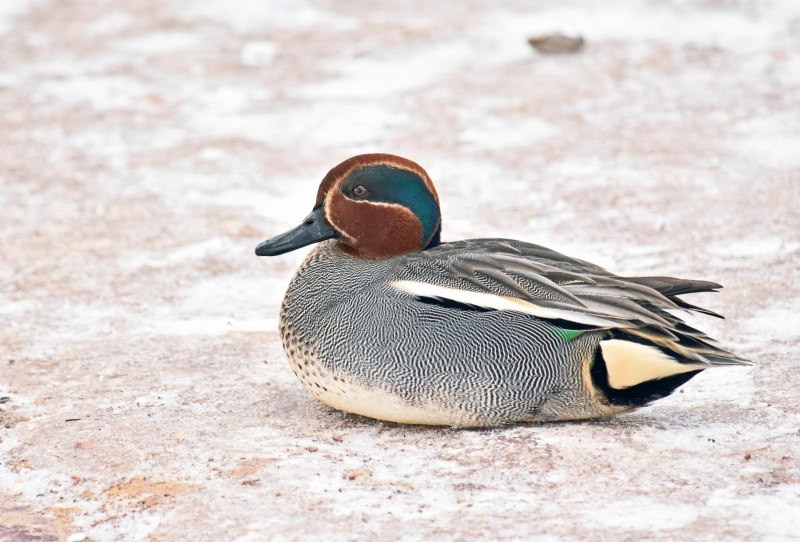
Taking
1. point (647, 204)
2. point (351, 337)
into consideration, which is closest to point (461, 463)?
point (351, 337)

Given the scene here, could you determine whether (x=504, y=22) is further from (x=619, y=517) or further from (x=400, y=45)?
(x=619, y=517)

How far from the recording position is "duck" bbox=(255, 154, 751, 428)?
4.40m

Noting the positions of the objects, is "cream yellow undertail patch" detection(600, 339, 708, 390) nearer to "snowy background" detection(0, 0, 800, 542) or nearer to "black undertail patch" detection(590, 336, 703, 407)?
"black undertail patch" detection(590, 336, 703, 407)

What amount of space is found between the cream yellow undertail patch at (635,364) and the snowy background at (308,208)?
0.23 metres

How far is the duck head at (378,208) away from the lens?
4.86m

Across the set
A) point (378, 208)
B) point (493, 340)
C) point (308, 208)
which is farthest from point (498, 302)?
point (308, 208)

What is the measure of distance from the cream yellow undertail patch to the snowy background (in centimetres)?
23

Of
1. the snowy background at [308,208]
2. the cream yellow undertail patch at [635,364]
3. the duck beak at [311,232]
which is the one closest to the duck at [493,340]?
the cream yellow undertail patch at [635,364]

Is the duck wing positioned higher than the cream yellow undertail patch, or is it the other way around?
the duck wing

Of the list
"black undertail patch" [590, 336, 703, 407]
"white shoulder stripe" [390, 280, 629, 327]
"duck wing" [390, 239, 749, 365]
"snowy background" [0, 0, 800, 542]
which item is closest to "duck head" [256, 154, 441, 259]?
"duck wing" [390, 239, 749, 365]

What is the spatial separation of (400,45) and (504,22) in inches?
42.9

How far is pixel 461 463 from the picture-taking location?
4.27 m

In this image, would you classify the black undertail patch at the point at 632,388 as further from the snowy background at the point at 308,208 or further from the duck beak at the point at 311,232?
the duck beak at the point at 311,232

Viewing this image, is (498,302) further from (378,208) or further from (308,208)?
(308,208)
